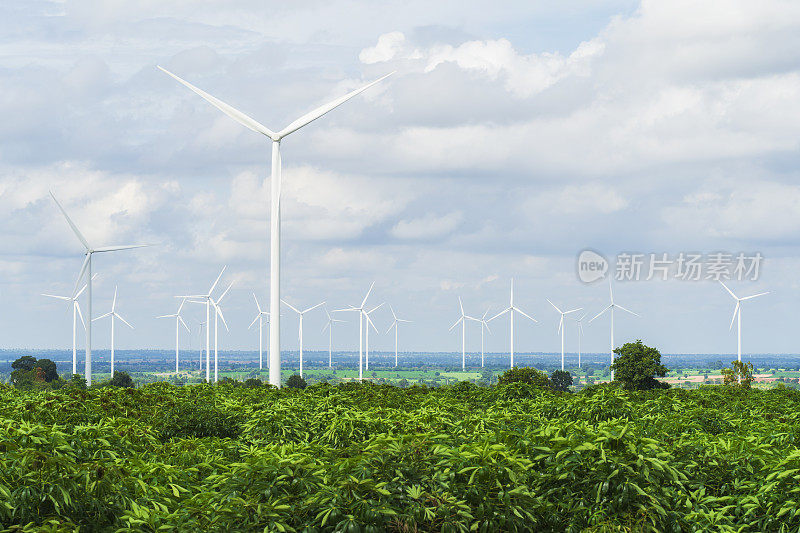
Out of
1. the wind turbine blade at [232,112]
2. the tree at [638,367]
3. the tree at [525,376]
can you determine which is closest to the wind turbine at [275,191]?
the wind turbine blade at [232,112]

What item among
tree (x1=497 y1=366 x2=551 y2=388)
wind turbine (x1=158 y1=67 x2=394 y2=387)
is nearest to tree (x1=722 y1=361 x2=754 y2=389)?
tree (x1=497 y1=366 x2=551 y2=388)

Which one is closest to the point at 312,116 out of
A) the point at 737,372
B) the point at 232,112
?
the point at 232,112

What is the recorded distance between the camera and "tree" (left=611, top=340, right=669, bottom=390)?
6166 centimetres

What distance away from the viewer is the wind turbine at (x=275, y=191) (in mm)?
47844

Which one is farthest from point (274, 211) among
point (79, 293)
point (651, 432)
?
point (79, 293)

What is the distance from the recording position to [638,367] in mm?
61844

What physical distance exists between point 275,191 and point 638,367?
31.8 meters

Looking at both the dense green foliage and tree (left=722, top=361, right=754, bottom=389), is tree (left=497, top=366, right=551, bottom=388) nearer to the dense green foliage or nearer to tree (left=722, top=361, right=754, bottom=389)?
tree (left=722, top=361, right=754, bottom=389)

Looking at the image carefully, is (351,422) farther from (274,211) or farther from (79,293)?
(79,293)

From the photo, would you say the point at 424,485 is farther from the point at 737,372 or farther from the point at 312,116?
the point at 737,372

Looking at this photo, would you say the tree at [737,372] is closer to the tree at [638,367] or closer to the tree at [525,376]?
the tree at [638,367]

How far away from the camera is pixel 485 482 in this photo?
10.2m

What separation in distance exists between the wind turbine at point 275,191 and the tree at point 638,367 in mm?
28807

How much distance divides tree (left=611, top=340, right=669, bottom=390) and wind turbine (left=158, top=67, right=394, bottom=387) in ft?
94.5
